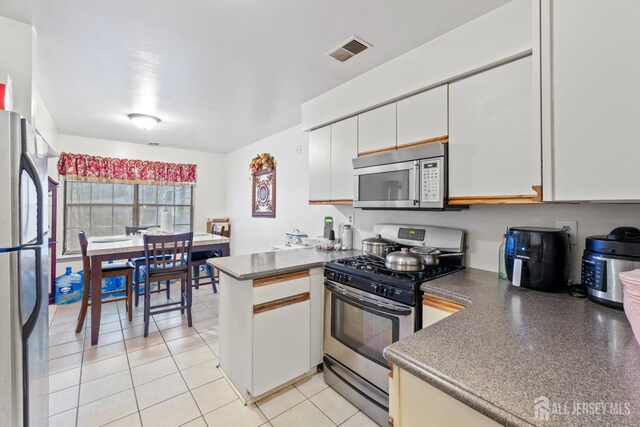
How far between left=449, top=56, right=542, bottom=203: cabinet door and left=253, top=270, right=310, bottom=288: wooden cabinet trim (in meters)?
1.13

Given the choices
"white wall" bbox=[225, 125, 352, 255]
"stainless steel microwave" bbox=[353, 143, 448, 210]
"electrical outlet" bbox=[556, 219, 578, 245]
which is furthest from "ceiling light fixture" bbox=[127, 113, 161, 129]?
"electrical outlet" bbox=[556, 219, 578, 245]

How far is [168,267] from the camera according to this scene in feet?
9.82

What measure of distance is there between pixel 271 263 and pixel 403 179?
1.12 m

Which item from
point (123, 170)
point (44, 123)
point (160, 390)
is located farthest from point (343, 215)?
point (123, 170)

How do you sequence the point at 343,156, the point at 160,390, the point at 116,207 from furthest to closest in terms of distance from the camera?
the point at 116,207, the point at 343,156, the point at 160,390

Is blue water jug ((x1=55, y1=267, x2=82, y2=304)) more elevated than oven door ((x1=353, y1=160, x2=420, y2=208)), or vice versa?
oven door ((x1=353, y1=160, x2=420, y2=208))

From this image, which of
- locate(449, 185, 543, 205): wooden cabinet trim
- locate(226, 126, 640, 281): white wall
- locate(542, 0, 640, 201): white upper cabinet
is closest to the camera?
locate(542, 0, 640, 201): white upper cabinet

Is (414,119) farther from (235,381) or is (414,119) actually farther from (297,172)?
(235,381)

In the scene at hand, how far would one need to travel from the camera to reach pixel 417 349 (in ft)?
2.92

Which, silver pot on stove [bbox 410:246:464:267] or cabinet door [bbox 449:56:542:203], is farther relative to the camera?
silver pot on stove [bbox 410:246:464:267]

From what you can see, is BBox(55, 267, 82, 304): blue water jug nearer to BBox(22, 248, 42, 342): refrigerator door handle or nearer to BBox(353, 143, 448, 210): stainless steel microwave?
BBox(22, 248, 42, 342): refrigerator door handle

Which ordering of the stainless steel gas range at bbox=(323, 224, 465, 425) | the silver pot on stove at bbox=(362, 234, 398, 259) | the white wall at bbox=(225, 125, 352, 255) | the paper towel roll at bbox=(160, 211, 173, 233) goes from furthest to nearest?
1. the paper towel roll at bbox=(160, 211, 173, 233)
2. the white wall at bbox=(225, 125, 352, 255)
3. the silver pot on stove at bbox=(362, 234, 398, 259)
4. the stainless steel gas range at bbox=(323, 224, 465, 425)

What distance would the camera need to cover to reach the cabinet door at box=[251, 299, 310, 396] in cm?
185

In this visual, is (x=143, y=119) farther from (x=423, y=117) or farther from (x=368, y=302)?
(x=368, y=302)
